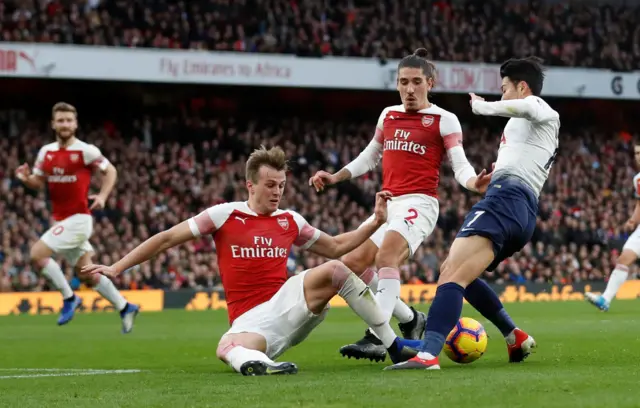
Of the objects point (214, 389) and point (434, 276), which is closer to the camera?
point (214, 389)

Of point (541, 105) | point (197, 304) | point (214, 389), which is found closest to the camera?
point (214, 389)

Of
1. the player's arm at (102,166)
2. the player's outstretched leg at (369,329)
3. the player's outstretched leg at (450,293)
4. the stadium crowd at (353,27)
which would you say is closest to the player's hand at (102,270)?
the player's outstretched leg at (450,293)

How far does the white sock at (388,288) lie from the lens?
28.3 ft

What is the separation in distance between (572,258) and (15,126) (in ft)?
44.9

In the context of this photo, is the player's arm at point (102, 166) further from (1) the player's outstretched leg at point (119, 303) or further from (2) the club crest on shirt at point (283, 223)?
(2) the club crest on shirt at point (283, 223)

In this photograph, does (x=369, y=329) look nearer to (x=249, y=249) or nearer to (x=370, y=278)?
(x=370, y=278)

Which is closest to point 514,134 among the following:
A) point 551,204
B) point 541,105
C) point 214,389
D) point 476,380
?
point 541,105

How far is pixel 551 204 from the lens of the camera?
99.8ft

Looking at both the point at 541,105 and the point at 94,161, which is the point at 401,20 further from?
the point at 541,105

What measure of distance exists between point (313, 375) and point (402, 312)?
6.26 feet

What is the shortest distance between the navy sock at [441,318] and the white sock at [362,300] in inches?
13.3

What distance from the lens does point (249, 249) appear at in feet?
25.5

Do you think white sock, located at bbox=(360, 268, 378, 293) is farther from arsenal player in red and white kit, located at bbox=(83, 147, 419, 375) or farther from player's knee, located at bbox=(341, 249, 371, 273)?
arsenal player in red and white kit, located at bbox=(83, 147, 419, 375)

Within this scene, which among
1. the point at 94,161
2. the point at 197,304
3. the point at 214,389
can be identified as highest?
the point at 94,161
